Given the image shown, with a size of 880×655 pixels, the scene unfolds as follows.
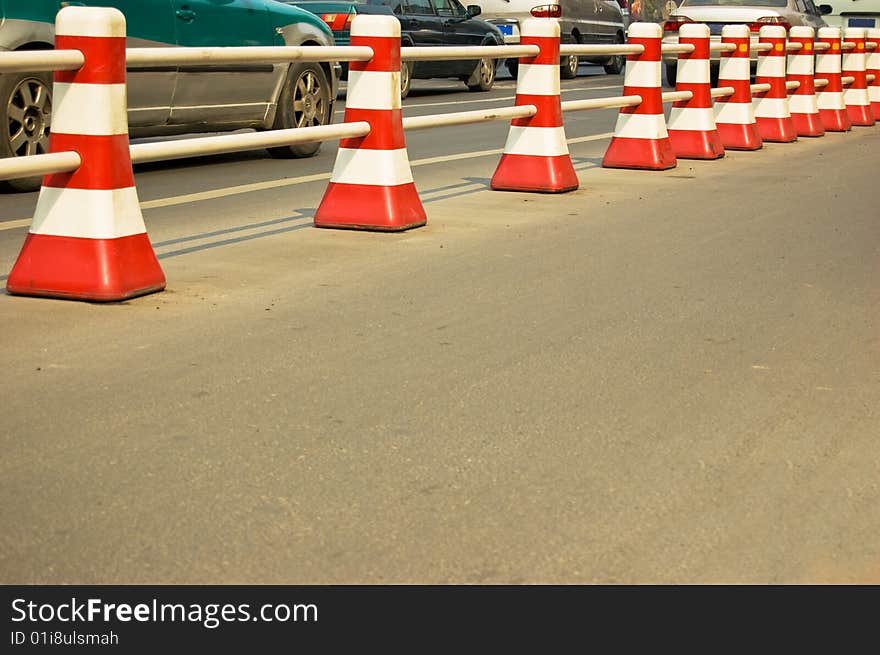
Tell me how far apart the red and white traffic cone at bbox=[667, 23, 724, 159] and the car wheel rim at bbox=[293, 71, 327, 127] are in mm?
2900

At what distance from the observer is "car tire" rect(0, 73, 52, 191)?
1022 centimetres

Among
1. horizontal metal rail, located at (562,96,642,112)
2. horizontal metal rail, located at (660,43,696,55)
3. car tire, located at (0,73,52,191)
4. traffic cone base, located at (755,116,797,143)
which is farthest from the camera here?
traffic cone base, located at (755,116,797,143)

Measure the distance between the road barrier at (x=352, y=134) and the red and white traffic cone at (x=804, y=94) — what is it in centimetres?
187

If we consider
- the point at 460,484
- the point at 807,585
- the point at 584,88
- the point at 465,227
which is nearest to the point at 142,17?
the point at 465,227

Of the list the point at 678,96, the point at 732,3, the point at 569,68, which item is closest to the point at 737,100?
the point at 678,96

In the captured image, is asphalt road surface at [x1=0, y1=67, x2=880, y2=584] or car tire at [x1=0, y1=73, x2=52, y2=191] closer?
asphalt road surface at [x1=0, y1=67, x2=880, y2=584]

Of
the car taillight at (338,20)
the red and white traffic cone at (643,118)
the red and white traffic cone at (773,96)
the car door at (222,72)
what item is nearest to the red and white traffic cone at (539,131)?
the red and white traffic cone at (643,118)

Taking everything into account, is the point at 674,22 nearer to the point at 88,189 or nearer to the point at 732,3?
the point at 732,3

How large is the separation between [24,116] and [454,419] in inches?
253

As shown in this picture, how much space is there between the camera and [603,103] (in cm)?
1162

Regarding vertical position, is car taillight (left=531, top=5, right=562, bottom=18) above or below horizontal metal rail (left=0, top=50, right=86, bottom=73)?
below

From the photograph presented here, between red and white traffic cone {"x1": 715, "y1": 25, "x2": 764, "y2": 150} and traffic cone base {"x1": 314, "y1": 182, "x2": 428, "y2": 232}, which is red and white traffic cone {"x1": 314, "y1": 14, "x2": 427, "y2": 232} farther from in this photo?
red and white traffic cone {"x1": 715, "y1": 25, "x2": 764, "y2": 150}

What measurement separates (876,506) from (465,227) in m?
5.12

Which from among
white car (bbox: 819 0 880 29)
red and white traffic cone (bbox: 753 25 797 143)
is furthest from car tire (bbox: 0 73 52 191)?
white car (bbox: 819 0 880 29)
